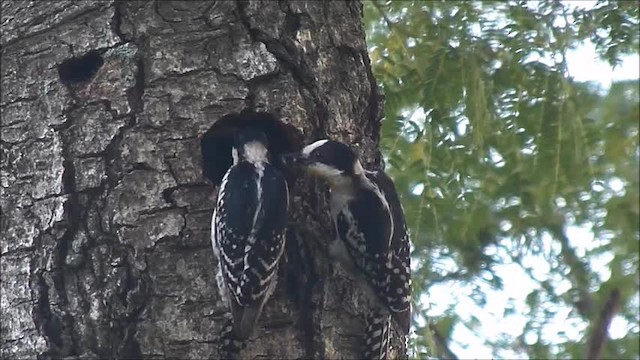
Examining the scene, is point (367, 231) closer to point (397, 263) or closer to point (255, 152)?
point (397, 263)

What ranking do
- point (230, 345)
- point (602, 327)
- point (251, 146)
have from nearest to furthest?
1. point (230, 345)
2. point (251, 146)
3. point (602, 327)

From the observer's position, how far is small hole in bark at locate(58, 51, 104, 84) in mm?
4402

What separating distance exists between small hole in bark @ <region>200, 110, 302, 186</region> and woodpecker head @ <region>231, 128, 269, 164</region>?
28 mm

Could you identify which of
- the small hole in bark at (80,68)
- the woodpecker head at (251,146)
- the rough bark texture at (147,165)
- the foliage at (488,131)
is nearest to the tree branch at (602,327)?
the foliage at (488,131)

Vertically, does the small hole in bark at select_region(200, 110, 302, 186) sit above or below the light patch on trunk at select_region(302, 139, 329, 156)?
above

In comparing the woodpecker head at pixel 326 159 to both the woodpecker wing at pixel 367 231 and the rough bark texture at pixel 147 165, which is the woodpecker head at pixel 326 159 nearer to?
the rough bark texture at pixel 147 165

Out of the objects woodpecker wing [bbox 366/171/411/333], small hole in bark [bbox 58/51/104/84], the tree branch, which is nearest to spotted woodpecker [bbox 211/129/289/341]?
woodpecker wing [bbox 366/171/411/333]

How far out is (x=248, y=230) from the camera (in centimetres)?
440

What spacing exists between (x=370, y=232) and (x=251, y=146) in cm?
62

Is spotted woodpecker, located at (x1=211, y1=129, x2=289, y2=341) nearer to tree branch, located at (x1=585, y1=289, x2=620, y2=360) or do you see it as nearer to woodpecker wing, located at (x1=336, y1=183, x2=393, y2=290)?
woodpecker wing, located at (x1=336, y1=183, x2=393, y2=290)

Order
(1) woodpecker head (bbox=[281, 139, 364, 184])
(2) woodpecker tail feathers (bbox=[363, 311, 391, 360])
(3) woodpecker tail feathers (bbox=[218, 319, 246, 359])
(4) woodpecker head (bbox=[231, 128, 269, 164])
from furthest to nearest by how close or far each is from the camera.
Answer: (4) woodpecker head (bbox=[231, 128, 269, 164]) < (1) woodpecker head (bbox=[281, 139, 364, 184]) < (2) woodpecker tail feathers (bbox=[363, 311, 391, 360]) < (3) woodpecker tail feathers (bbox=[218, 319, 246, 359])

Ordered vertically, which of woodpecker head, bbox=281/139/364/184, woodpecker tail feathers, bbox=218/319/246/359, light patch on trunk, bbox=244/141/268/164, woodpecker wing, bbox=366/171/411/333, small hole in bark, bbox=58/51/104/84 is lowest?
woodpecker tail feathers, bbox=218/319/246/359

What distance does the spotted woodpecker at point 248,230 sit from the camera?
4.00 meters

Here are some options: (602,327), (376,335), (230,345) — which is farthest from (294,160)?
(602,327)
